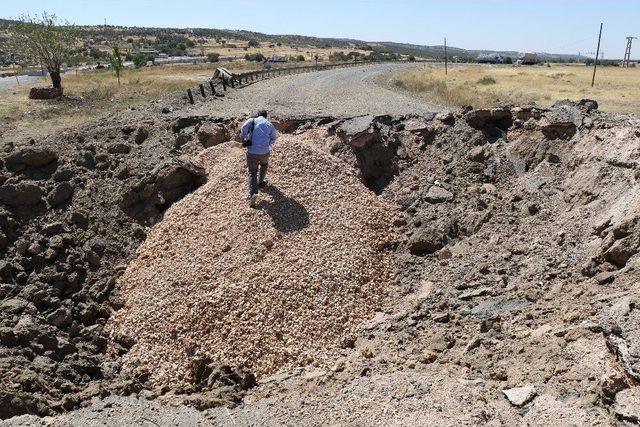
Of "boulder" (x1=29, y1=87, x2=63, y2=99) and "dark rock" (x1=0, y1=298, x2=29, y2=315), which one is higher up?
"boulder" (x1=29, y1=87, x2=63, y2=99)

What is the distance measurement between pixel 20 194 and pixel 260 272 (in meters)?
5.93

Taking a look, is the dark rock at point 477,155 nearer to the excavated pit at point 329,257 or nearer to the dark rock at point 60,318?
the excavated pit at point 329,257

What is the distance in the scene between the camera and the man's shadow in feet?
37.4

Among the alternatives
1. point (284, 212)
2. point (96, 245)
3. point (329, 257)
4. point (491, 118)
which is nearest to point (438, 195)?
point (491, 118)

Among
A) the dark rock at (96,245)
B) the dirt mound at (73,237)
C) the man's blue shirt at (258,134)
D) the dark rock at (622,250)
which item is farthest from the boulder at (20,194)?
the dark rock at (622,250)

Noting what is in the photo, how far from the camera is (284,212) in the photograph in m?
11.7

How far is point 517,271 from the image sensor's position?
969cm

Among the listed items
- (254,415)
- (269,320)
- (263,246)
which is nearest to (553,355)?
(254,415)

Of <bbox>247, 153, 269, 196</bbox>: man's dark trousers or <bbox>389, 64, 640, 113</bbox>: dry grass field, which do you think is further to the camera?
<bbox>389, 64, 640, 113</bbox>: dry grass field

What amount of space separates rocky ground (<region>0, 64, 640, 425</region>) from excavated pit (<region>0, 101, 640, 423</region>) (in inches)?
1.7

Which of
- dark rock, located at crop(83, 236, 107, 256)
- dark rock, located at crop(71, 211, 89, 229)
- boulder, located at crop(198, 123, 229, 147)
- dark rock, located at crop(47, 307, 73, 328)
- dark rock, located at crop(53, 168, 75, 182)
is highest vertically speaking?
boulder, located at crop(198, 123, 229, 147)

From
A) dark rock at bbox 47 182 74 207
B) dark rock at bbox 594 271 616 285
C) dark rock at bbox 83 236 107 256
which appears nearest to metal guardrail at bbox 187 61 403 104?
dark rock at bbox 47 182 74 207

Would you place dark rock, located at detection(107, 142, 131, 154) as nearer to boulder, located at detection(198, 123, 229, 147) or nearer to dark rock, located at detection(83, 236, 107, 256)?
boulder, located at detection(198, 123, 229, 147)

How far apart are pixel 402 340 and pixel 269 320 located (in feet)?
7.49
